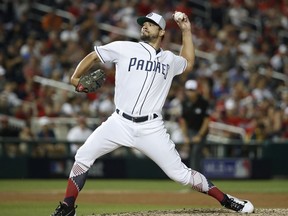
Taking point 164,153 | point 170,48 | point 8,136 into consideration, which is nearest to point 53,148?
point 8,136

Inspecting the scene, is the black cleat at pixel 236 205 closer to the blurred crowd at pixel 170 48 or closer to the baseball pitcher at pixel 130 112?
the baseball pitcher at pixel 130 112

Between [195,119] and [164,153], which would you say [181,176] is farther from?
[195,119]

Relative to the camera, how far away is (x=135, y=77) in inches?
317

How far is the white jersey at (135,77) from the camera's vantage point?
26.4 feet

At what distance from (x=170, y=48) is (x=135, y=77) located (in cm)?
1213

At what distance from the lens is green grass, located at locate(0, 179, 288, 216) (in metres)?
10.8

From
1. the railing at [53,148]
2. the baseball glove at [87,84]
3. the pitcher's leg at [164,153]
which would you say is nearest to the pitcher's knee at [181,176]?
the pitcher's leg at [164,153]

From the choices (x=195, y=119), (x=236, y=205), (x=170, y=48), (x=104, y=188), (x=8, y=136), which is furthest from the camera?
(x=170, y=48)

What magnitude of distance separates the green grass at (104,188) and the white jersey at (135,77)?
255cm

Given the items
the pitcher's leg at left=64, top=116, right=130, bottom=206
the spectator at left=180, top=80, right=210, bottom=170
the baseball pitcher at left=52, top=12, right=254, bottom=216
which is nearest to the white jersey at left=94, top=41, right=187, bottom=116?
the baseball pitcher at left=52, top=12, right=254, bottom=216

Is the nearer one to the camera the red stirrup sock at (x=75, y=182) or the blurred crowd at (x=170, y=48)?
the red stirrup sock at (x=75, y=182)

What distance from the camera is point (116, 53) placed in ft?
26.6

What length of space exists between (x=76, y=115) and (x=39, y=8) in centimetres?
447

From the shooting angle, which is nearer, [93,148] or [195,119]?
[93,148]
